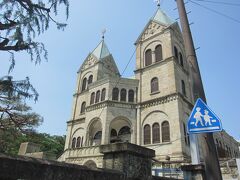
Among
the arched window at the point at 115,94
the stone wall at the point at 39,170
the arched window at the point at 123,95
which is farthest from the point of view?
the arched window at the point at 123,95

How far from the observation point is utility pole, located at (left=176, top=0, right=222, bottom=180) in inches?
153

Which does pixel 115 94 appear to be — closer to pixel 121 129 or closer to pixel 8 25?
pixel 121 129

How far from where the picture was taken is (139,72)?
26500 mm

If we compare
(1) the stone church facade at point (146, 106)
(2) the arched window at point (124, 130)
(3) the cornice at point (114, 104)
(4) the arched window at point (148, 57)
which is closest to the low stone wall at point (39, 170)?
(1) the stone church facade at point (146, 106)

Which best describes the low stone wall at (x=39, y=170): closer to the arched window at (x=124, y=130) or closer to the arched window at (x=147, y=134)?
the arched window at (x=147, y=134)

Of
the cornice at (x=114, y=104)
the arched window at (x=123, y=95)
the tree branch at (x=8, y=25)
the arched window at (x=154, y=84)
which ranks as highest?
the arched window at (x=154, y=84)

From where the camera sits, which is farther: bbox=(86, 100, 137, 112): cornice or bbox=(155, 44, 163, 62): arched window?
bbox=(155, 44, 163, 62): arched window

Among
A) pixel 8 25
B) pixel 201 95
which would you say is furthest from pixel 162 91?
pixel 8 25

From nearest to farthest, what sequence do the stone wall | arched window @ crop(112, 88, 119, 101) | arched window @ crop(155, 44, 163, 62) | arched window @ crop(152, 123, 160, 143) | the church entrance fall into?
the stone wall, arched window @ crop(152, 123, 160, 143), the church entrance, arched window @ crop(112, 88, 119, 101), arched window @ crop(155, 44, 163, 62)

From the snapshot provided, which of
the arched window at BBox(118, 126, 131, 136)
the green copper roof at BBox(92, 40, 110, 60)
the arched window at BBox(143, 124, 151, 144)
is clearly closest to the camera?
the arched window at BBox(143, 124, 151, 144)

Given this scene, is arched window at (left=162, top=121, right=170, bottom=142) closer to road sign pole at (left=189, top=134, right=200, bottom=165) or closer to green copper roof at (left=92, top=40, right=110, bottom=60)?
road sign pole at (left=189, top=134, right=200, bottom=165)

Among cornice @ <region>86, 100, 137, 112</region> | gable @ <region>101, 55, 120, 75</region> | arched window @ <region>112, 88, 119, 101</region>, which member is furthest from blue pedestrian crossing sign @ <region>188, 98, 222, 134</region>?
gable @ <region>101, 55, 120, 75</region>

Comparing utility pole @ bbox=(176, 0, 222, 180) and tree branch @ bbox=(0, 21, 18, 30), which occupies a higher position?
tree branch @ bbox=(0, 21, 18, 30)

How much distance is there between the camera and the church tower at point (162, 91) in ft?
66.3
